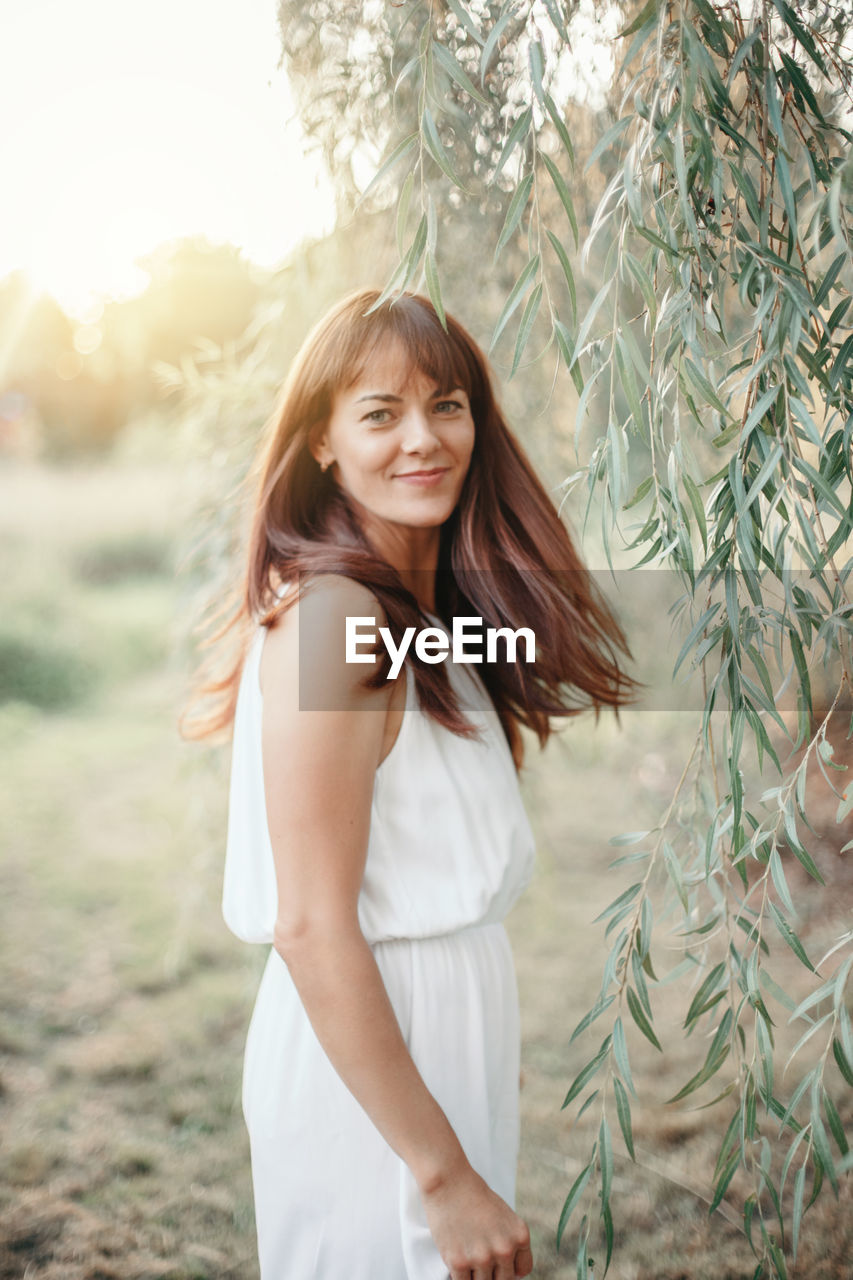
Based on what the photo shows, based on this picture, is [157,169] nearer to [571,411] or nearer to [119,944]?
[571,411]

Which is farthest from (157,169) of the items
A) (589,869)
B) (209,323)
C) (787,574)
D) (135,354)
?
(787,574)

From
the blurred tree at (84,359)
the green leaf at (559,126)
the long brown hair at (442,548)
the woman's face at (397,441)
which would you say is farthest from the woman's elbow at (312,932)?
the blurred tree at (84,359)

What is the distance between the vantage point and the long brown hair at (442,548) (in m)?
1.04

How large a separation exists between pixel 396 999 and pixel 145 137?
3.19 metres

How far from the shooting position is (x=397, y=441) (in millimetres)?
1072

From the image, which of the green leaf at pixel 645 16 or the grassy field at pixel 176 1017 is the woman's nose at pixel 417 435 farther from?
the grassy field at pixel 176 1017

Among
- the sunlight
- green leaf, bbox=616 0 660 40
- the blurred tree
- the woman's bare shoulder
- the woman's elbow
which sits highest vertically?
the blurred tree

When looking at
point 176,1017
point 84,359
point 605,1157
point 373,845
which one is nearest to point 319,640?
point 373,845

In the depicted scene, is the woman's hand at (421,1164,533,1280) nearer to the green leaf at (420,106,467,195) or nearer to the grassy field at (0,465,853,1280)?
the grassy field at (0,465,853,1280)

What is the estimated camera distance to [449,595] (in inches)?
51.3

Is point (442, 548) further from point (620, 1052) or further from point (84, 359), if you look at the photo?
point (84, 359)

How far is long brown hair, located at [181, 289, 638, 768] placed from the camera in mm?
1043

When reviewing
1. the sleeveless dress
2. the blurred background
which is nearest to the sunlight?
the blurred background

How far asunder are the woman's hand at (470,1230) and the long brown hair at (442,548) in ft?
1.43
